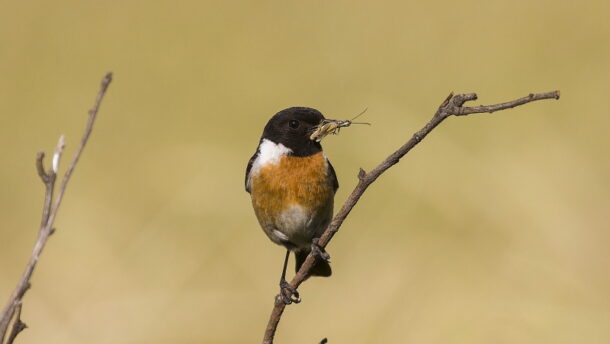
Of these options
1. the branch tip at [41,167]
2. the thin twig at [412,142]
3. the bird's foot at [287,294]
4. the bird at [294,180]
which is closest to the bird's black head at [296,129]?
the bird at [294,180]

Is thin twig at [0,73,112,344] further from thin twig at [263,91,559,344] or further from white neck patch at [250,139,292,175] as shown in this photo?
white neck patch at [250,139,292,175]

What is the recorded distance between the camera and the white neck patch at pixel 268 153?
3.25 m

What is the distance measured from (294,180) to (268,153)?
17 cm

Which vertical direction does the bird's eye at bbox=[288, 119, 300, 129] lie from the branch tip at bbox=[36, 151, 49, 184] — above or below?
below

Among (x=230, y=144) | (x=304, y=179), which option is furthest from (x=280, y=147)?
(x=230, y=144)

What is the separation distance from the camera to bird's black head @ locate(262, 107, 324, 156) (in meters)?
3.12

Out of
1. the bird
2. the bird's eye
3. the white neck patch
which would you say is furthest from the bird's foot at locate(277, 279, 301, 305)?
the bird's eye

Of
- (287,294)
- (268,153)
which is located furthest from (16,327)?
(268,153)

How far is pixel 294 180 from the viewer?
3.21 m

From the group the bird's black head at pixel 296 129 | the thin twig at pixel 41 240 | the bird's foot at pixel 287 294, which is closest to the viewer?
the thin twig at pixel 41 240

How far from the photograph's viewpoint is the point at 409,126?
531 centimetres

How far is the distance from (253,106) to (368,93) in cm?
74

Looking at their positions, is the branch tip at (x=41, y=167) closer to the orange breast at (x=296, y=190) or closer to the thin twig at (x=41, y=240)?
the thin twig at (x=41, y=240)

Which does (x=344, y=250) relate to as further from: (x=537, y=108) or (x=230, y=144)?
(x=537, y=108)
